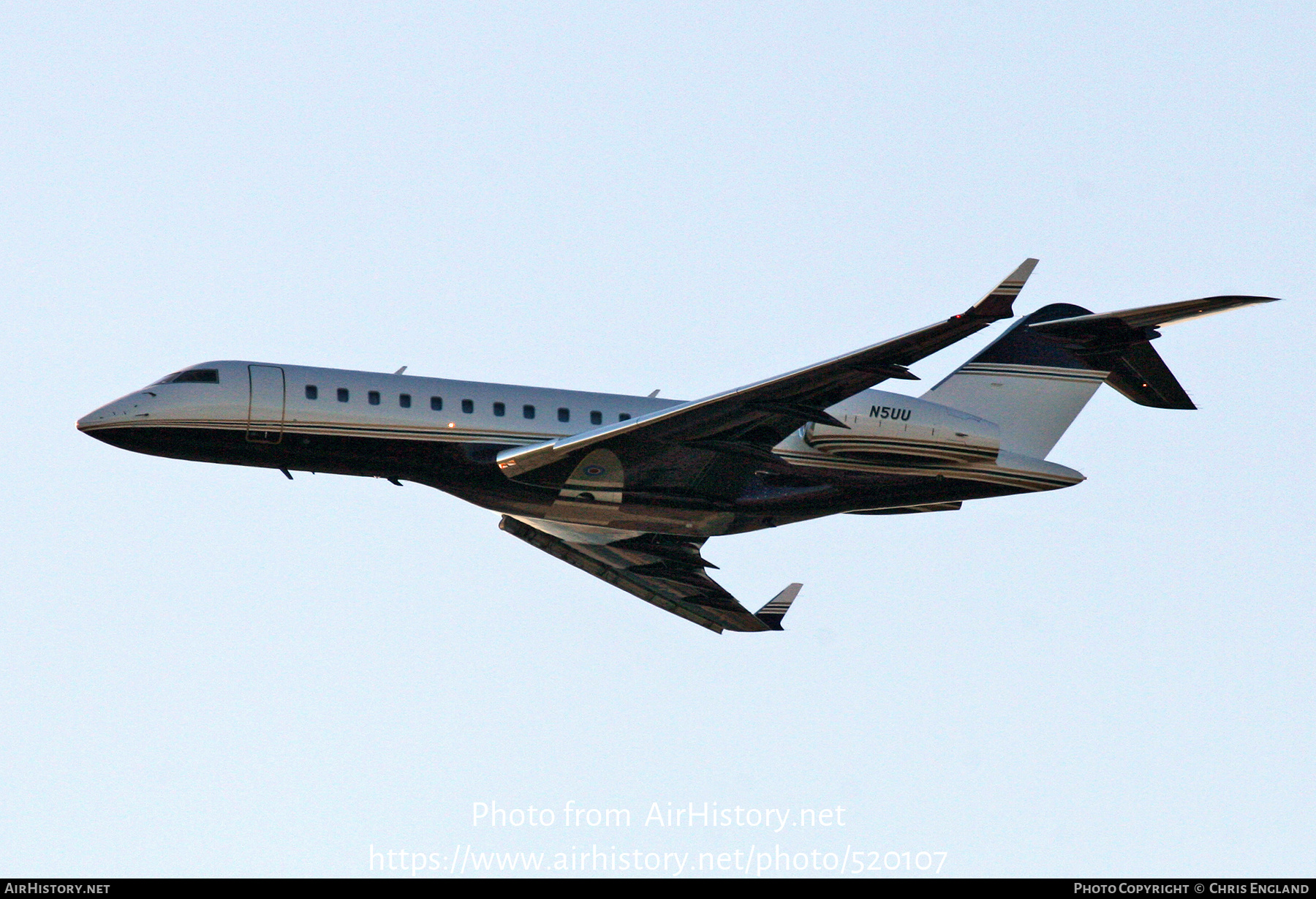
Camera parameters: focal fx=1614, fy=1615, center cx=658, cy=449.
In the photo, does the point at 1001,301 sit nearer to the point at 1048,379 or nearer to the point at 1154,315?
the point at 1154,315

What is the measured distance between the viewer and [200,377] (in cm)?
2177

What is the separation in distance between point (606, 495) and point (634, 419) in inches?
48.7

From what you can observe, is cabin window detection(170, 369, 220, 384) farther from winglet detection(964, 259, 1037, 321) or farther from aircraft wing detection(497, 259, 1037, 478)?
winglet detection(964, 259, 1037, 321)

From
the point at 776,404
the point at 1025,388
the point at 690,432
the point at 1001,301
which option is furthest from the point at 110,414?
the point at 1025,388

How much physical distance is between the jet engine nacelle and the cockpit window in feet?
26.9

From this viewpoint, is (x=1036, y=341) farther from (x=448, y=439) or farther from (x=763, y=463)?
(x=448, y=439)

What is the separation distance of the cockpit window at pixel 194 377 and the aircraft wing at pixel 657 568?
5.43 m

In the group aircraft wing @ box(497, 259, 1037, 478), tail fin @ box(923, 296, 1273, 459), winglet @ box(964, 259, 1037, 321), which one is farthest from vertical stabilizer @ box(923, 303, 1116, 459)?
winglet @ box(964, 259, 1037, 321)

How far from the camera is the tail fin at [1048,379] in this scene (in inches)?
973

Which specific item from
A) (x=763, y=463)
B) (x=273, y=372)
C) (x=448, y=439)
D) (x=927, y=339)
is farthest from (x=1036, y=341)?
(x=273, y=372)

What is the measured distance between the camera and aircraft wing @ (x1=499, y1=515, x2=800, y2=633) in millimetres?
25562

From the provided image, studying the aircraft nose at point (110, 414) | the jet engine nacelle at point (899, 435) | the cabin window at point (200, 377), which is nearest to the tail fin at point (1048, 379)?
the jet engine nacelle at point (899, 435)

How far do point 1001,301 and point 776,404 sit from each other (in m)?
3.79

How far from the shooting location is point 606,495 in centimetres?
2275
